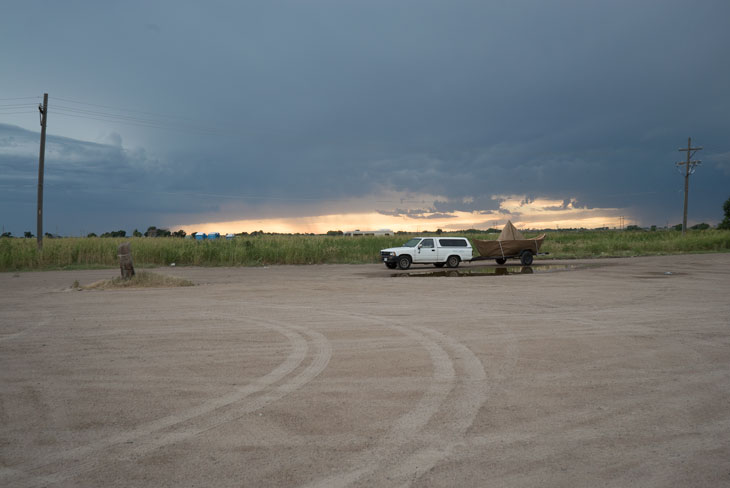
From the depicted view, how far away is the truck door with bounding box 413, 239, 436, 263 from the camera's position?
27875 mm

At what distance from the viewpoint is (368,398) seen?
5508 millimetres

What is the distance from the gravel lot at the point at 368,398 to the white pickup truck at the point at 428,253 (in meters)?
15.7

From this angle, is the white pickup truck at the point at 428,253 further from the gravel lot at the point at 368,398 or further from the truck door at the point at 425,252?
the gravel lot at the point at 368,398

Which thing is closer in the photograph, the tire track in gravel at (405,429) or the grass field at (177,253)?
the tire track in gravel at (405,429)

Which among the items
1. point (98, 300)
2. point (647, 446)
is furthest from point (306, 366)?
point (98, 300)

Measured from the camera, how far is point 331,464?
395cm

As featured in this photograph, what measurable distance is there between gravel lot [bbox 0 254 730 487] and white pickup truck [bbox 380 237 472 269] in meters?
15.7

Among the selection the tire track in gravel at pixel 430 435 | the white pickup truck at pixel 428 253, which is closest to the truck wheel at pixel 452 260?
the white pickup truck at pixel 428 253

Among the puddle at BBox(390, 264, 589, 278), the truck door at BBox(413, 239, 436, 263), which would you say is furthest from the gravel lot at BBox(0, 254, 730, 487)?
the truck door at BBox(413, 239, 436, 263)

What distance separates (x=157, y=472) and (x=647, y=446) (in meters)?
3.94

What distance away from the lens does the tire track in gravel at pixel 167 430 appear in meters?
3.92

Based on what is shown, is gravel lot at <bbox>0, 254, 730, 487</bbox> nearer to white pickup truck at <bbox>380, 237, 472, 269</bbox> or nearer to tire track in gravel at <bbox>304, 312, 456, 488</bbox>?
tire track in gravel at <bbox>304, 312, 456, 488</bbox>

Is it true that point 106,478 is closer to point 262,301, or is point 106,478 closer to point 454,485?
point 454,485

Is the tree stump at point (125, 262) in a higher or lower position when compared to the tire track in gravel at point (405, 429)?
higher
